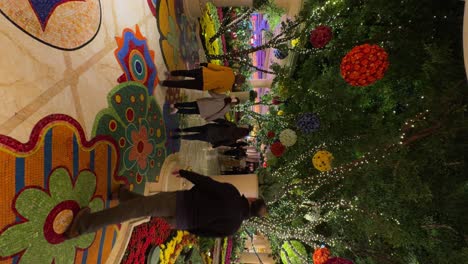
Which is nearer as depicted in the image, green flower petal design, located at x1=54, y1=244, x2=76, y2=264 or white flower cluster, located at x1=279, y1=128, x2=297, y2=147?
green flower petal design, located at x1=54, y1=244, x2=76, y2=264

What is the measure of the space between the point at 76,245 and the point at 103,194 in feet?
1.73

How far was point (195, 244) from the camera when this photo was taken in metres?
5.54

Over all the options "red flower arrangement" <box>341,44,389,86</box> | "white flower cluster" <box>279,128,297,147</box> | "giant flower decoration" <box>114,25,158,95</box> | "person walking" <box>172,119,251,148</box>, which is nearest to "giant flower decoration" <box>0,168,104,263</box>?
"giant flower decoration" <box>114,25,158,95</box>

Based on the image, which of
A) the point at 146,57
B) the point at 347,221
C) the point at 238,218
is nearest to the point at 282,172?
the point at 347,221

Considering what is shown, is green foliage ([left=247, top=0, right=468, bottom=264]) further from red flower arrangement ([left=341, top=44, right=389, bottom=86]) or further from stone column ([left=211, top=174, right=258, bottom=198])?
red flower arrangement ([left=341, top=44, right=389, bottom=86])

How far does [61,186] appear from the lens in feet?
8.16

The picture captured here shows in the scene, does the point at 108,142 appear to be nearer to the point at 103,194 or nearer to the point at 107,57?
the point at 103,194

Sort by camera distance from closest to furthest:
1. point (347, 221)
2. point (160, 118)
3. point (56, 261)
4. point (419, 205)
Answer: point (56, 261), point (419, 205), point (160, 118), point (347, 221)

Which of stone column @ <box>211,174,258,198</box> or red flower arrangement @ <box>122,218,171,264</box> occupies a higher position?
stone column @ <box>211,174,258,198</box>

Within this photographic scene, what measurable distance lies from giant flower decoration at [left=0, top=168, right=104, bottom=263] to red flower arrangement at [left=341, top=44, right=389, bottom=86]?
2.96 meters

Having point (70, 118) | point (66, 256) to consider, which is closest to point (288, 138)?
point (70, 118)

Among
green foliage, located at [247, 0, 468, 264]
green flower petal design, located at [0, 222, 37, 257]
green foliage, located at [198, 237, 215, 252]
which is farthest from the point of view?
green foliage, located at [198, 237, 215, 252]

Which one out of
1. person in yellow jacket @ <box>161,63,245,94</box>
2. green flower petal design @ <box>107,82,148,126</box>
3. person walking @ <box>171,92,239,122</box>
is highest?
person in yellow jacket @ <box>161,63,245,94</box>

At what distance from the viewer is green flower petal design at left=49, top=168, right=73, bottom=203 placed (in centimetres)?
241
